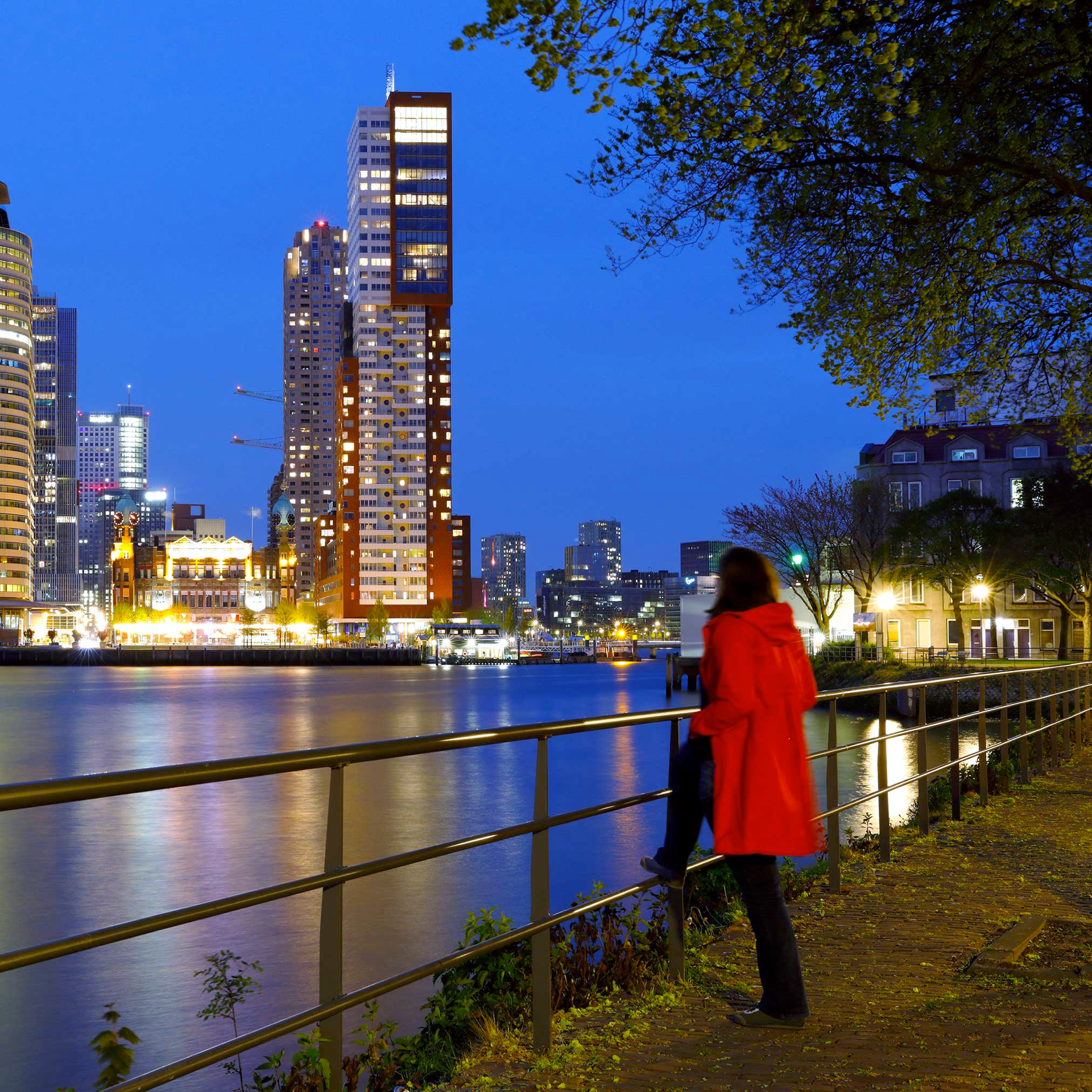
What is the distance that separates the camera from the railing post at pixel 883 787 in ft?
33.8

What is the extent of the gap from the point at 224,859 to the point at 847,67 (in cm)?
2072

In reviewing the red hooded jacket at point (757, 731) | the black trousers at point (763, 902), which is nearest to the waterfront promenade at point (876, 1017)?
the black trousers at point (763, 902)

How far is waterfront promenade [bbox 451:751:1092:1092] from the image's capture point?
532cm

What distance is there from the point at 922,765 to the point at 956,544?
56.9 metres

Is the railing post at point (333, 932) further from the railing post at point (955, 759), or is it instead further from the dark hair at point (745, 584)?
the railing post at point (955, 759)

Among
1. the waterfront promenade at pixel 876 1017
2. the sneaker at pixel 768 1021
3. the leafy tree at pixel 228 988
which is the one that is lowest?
the leafy tree at pixel 228 988

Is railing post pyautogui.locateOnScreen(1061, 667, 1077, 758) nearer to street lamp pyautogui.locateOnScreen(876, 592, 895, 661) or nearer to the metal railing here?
the metal railing

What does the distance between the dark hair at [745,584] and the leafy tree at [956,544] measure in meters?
61.6

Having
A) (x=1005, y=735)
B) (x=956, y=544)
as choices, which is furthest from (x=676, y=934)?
(x=956, y=544)

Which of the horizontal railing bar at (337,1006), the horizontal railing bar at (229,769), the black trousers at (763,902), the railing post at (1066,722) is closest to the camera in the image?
the horizontal railing bar at (229,769)

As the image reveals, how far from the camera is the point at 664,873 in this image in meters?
6.43

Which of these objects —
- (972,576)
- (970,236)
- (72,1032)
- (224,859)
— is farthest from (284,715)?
(970,236)

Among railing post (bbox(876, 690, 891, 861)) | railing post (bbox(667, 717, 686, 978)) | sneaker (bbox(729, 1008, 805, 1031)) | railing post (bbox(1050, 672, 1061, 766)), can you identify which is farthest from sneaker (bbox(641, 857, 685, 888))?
railing post (bbox(1050, 672, 1061, 766))

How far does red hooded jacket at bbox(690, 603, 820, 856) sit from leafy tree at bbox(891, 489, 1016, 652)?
6170 cm
